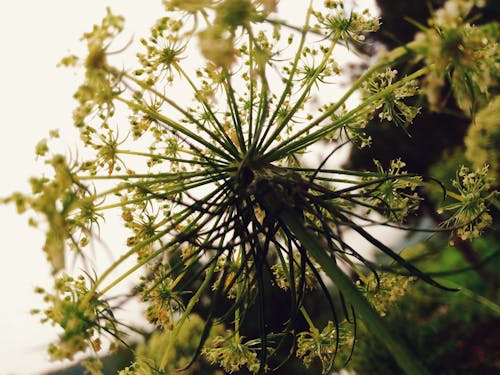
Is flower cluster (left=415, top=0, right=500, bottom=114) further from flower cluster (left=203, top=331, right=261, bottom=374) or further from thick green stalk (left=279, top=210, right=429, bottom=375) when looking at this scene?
flower cluster (left=203, top=331, right=261, bottom=374)

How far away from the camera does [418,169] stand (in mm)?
18141

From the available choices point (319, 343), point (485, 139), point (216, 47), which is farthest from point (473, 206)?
point (485, 139)

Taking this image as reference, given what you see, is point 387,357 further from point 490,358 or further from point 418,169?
point 418,169

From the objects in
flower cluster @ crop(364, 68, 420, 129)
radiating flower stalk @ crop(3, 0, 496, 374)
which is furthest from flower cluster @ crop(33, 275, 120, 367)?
flower cluster @ crop(364, 68, 420, 129)

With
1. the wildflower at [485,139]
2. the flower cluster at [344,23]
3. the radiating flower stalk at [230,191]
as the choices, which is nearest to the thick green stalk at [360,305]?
the radiating flower stalk at [230,191]

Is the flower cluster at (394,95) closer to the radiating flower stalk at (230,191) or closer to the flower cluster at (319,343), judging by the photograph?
the radiating flower stalk at (230,191)

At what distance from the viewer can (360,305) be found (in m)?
1.65

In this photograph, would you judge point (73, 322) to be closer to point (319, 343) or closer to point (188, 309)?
point (188, 309)

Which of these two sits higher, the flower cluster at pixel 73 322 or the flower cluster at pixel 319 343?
the flower cluster at pixel 73 322

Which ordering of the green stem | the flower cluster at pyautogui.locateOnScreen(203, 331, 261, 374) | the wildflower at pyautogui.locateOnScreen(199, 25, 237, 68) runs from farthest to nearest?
1. the flower cluster at pyautogui.locateOnScreen(203, 331, 261, 374)
2. the green stem
3. the wildflower at pyautogui.locateOnScreen(199, 25, 237, 68)

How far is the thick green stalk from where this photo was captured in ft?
4.94

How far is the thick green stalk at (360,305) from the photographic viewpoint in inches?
59.3

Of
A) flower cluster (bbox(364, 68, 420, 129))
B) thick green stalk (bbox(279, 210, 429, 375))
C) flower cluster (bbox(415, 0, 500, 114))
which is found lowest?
thick green stalk (bbox(279, 210, 429, 375))

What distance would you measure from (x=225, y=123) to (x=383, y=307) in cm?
145
